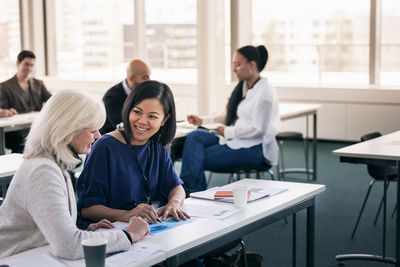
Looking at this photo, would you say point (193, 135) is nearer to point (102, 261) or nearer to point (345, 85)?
point (102, 261)

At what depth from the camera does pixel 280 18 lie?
9.21 m

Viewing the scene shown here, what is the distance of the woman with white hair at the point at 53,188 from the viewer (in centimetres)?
198

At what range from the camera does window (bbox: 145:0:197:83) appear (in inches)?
383

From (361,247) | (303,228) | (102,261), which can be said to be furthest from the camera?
(303,228)

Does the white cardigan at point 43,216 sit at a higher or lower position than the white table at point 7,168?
higher

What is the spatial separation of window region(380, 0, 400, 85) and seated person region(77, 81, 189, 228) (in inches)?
249

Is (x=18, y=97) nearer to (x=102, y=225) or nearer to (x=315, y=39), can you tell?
(x=102, y=225)

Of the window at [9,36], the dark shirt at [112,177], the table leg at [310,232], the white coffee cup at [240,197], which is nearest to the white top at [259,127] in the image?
the table leg at [310,232]

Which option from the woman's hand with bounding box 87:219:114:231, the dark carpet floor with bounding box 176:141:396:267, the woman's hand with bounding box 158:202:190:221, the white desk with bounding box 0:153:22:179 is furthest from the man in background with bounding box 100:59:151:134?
the woman's hand with bounding box 87:219:114:231

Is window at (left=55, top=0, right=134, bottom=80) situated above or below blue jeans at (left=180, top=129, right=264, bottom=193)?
above

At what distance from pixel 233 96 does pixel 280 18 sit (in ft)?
14.2

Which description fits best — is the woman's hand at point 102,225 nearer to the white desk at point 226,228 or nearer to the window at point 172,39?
the white desk at point 226,228

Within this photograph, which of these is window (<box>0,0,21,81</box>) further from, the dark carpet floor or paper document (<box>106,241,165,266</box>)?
paper document (<box>106,241,165,266</box>)

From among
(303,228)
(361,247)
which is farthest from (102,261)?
(303,228)
